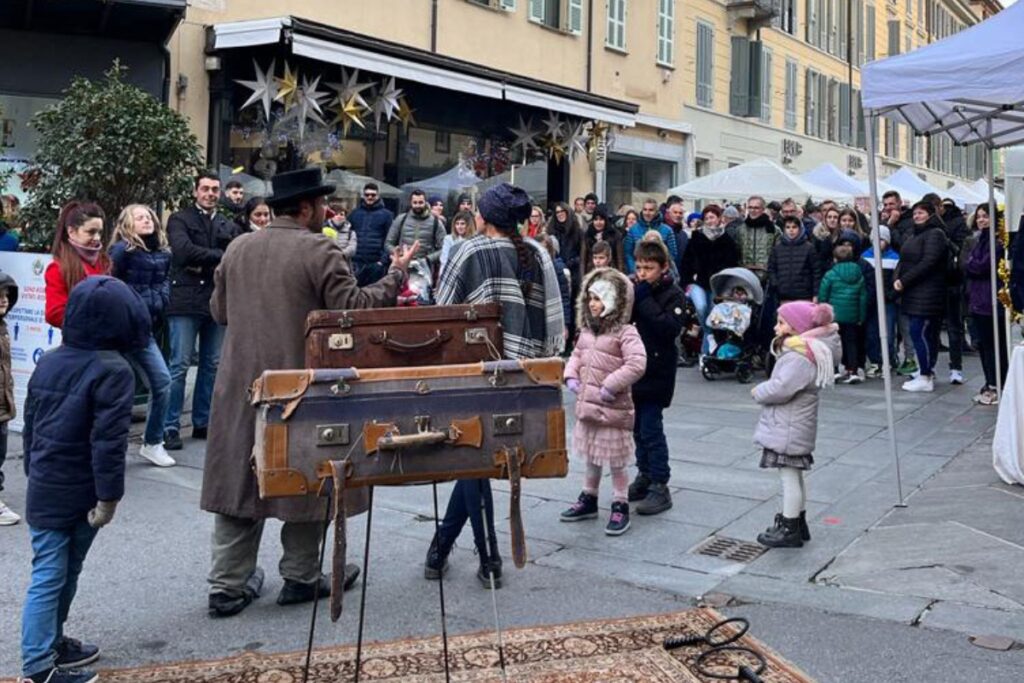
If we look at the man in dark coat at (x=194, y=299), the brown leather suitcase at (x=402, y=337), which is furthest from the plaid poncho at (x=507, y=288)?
the man in dark coat at (x=194, y=299)

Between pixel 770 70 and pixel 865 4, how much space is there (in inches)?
387

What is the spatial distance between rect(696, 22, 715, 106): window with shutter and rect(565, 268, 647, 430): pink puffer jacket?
21.1 m

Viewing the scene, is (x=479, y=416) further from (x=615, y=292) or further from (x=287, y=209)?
(x=615, y=292)

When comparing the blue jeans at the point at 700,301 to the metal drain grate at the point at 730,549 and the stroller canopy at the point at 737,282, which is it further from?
the metal drain grate at the point at 730,549

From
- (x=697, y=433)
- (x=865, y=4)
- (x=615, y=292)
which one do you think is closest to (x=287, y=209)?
(x=615, y=292)

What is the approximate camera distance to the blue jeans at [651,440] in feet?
22.5

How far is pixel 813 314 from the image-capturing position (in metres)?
6.32

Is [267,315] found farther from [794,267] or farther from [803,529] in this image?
[794,267]

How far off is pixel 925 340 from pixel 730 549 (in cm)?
684

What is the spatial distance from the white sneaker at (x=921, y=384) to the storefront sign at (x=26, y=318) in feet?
27.7

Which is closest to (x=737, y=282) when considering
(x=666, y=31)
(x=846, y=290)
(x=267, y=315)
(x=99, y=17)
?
(x=846, y=290)

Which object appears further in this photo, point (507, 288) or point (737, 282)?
point (737, 282)

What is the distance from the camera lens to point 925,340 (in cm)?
1228

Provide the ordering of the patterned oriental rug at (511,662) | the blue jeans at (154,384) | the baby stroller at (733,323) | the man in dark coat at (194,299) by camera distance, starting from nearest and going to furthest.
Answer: the patterned oriental rug at (511,662) → the blue jeans at (154,384) → the man in dark coat at (194,299) → the baby stroller at (733,323)
